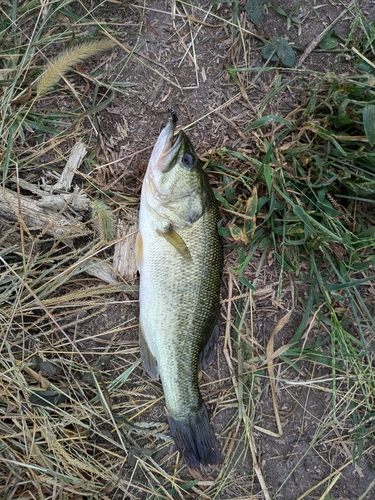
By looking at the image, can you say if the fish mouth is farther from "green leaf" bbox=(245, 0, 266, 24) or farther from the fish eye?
"green leaf" bbox=(245, 0, 266, 24)

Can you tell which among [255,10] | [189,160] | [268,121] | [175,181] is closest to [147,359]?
[175,181]

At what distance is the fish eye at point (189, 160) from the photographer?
2.59m

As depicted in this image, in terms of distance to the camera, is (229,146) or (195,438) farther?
(229,146)

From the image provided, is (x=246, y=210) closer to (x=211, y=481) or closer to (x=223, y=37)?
→ (x=223, y=37)

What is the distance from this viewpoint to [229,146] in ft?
9.96

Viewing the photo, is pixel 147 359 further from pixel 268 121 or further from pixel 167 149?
pixel 268 121

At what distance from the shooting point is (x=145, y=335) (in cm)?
278

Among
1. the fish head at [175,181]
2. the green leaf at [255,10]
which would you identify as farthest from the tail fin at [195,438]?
the green leaf at [255,10]

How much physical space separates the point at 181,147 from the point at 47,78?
0.97m

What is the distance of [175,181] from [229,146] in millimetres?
657

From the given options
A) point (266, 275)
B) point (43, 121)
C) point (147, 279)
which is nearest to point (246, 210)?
point (266, 275)

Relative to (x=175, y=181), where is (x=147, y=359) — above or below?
below

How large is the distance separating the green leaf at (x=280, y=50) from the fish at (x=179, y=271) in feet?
3.16

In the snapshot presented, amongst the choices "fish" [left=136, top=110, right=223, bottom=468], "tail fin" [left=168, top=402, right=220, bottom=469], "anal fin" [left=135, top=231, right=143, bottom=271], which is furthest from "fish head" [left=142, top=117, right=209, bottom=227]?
"tail fin" [left=168, top=402, right=220, bottom=469]
